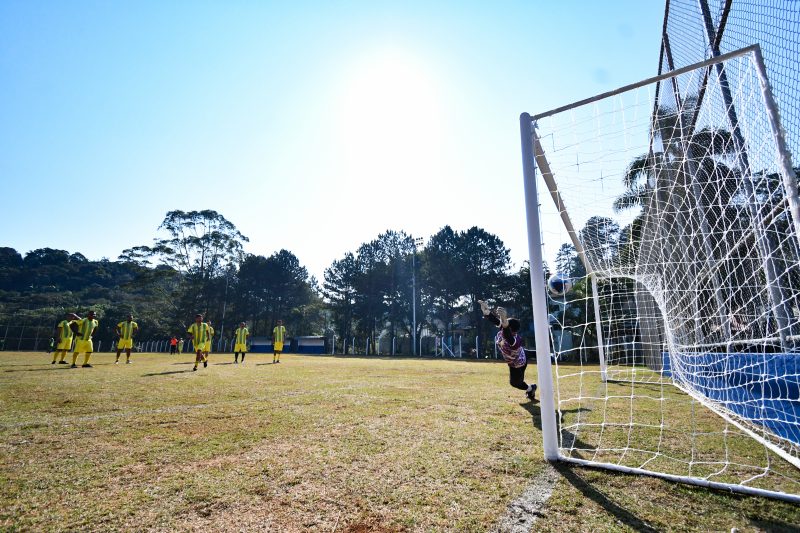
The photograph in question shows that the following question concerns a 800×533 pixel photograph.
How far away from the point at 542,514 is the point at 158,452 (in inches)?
138

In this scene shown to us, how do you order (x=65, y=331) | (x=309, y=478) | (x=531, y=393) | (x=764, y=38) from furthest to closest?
(x=65, y=331), (x=531, y=393), (x=764, y=38), (x=309, y=478)

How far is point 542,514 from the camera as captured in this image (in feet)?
8.00

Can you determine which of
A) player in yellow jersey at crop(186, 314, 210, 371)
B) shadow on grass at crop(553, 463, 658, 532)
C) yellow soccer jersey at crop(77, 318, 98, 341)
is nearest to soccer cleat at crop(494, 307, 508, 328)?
shadow on grass at crop(553, 463, 658, 532)

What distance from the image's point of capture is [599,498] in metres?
2.71

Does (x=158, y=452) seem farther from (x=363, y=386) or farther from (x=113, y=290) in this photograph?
(x=113, y=290)

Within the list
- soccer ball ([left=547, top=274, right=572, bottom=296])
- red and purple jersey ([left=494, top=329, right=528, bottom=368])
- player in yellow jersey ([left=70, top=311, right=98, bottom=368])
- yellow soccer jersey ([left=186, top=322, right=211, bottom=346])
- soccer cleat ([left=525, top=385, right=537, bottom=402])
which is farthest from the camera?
yellow soccer jersey ([left=186, top=322, right=211, bottom=346])

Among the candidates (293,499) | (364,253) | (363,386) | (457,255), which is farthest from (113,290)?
(293,499)

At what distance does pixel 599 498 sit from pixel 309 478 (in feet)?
7.30

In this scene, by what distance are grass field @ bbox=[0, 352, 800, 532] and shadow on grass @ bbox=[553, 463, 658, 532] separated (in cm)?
1

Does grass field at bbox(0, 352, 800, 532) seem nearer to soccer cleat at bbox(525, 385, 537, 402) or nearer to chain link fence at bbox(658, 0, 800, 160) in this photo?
soccer cleat at bbox(525, 385, 537, 402)

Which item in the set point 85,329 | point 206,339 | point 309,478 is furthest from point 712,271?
point 85,329

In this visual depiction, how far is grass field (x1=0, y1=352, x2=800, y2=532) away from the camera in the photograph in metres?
2.33

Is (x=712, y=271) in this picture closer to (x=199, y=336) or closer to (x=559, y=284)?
(x=559, y=284)

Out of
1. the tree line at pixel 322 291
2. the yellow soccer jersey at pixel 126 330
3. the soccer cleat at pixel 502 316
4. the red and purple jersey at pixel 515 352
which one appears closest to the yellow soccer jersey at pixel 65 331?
the yellow soccer jersey at pixel 126 330
